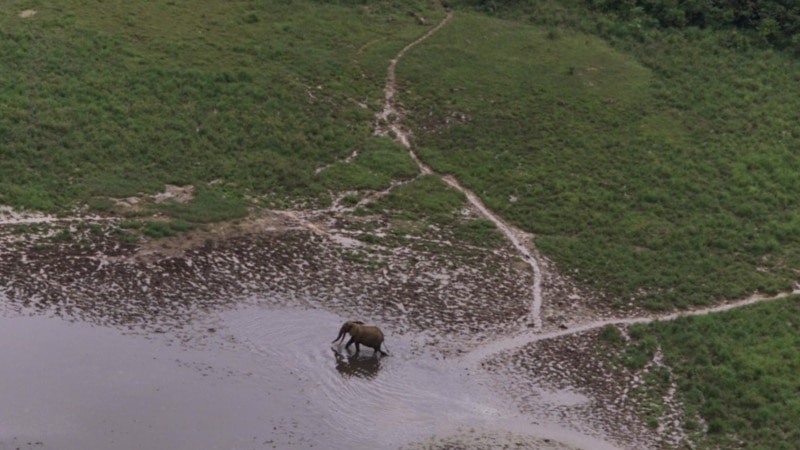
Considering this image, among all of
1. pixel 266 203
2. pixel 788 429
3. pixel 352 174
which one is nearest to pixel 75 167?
pixel 266 203

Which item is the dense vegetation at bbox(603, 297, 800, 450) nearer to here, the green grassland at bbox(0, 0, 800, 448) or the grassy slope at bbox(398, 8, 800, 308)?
the green grassland at bbox(0, 0, 800, 448)

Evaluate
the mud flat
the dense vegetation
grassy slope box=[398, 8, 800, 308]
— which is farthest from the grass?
the mud flat

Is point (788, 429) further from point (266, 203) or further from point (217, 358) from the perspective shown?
point (266, 203)

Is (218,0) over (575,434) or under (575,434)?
over

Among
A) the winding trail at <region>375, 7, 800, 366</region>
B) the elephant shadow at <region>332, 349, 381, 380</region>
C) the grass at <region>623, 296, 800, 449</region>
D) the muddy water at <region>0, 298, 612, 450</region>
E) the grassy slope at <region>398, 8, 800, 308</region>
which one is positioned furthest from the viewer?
the grassy slope at <region>398, 8, 800, 308</region>

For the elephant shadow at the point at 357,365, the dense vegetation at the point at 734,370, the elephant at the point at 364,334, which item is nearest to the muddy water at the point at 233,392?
the elephant shadow at the point at 357,365

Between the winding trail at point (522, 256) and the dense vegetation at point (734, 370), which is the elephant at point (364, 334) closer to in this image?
the winding trail at point (522, 256)

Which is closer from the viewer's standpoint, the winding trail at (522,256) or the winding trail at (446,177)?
the winding trail at (522,256)
